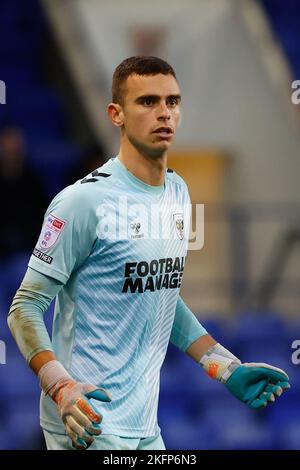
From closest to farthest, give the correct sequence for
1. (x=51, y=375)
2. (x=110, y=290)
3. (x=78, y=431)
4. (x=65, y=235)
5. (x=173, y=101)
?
(x=78, y=431)
(x=51, y=375)
(x=65, y=235)
(x=110, y=290)
(x=173, y=101)

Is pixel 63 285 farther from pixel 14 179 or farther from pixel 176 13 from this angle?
pixel 176 13

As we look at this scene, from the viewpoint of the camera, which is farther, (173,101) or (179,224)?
(179,224)

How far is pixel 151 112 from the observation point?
5051mm

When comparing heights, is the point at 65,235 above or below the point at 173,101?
Answer: below

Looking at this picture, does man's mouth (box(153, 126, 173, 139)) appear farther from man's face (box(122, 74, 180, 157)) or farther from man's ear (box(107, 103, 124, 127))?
man's ear (box(107, 103, 124, 127))

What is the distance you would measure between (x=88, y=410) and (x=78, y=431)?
0.07 m

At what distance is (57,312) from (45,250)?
0.98 ft

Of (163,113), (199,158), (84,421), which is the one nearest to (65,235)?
(163,113)

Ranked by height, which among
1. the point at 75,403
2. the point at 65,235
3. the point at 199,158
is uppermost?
the point at 199,158

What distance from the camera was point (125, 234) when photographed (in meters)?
5.07

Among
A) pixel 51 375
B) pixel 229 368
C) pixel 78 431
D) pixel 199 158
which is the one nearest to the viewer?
pixel 78 431

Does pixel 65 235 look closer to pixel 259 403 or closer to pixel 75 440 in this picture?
pixel 75 440

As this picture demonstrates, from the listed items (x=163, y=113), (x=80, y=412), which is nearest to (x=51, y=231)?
(x=163, y=113)

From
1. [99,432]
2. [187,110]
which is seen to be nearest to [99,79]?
[187,110]
